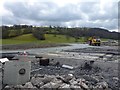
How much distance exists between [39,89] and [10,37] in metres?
73.1

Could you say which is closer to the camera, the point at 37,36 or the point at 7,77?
the point at 7,77

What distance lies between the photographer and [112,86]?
9.77 meters

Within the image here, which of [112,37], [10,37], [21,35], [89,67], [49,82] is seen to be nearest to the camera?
[49,82]

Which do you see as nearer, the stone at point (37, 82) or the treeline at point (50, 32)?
the stone at point (37, 82)

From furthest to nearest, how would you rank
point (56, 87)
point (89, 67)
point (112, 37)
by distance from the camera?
point (112, 37), point (89, 67), point (56, 87)

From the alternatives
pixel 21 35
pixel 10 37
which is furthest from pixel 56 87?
pixel 21 35

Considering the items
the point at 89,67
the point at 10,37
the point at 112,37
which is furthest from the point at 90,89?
the point at 112,37

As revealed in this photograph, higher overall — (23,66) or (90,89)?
(23,66)

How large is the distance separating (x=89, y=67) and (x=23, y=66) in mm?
5594

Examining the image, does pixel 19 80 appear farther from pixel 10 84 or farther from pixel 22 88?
pixel 22 88

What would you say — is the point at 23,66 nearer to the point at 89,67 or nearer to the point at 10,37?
the point at 89,67

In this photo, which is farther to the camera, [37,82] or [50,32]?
[50,32]

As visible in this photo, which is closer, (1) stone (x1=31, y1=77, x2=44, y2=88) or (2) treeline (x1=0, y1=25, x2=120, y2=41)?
(1) stone (x1=31, y1=77, x2=44, y2=88)

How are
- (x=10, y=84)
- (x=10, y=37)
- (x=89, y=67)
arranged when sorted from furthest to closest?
(x=10, y=37) < (x=89, y=67) < (x=10, y=84)
